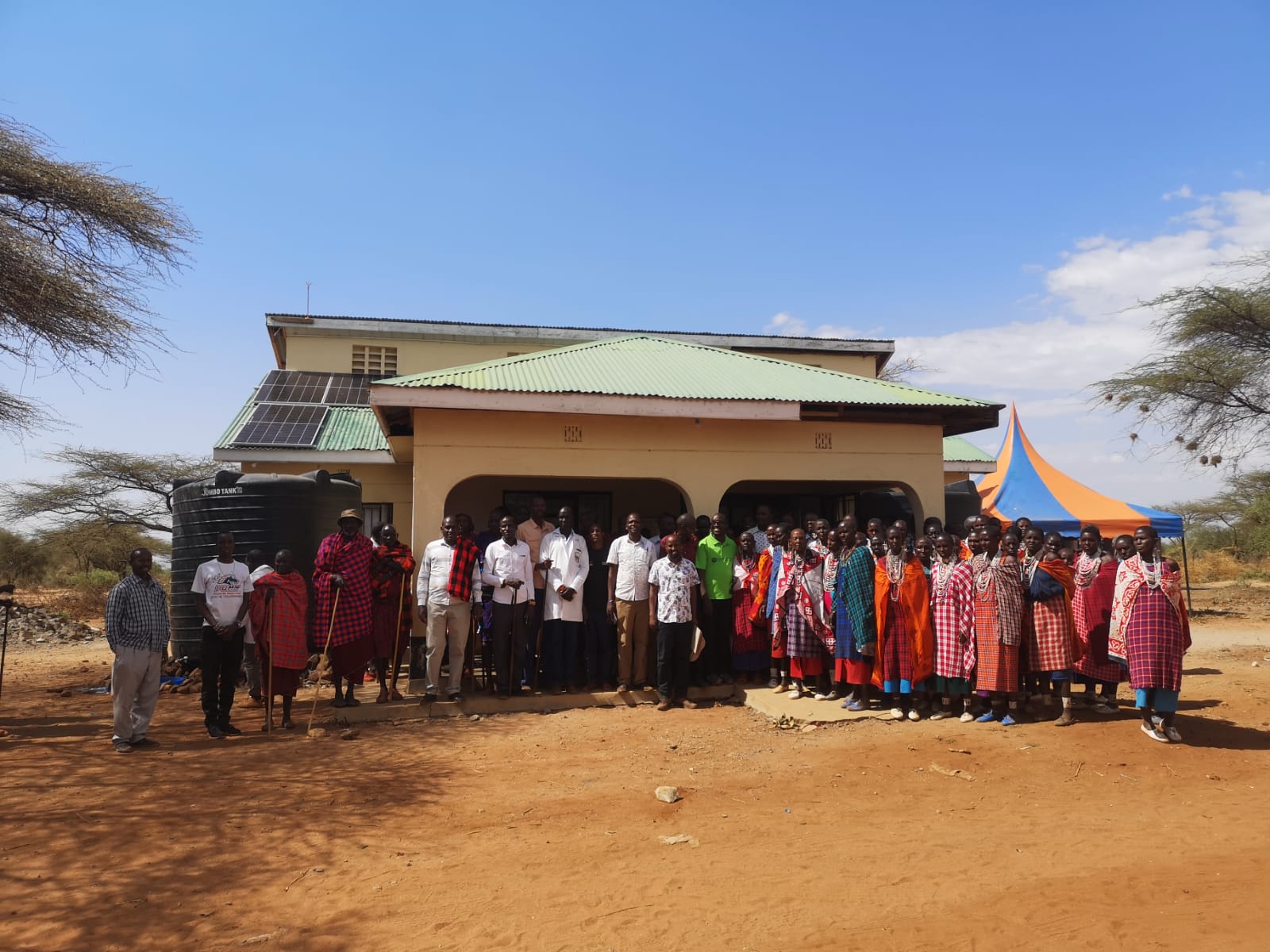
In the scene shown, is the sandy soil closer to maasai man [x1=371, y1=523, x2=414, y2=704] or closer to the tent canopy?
maasai man [x1=371, y1=523, x2=414, y2=704]

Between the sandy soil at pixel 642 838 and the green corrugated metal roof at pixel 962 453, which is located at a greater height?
the green corrugated metal roof at pixel 962 453

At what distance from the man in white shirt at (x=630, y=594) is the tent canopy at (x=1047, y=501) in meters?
8.54

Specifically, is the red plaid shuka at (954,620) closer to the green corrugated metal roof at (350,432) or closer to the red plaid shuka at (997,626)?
the red plaid shuka at (997,626)

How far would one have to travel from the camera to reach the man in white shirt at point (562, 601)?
8.21 metres

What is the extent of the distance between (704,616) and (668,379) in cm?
337

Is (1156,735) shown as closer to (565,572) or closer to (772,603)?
(772,603)

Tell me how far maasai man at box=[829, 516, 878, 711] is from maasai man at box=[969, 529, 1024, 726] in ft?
2.88

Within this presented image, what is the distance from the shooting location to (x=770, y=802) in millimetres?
5395

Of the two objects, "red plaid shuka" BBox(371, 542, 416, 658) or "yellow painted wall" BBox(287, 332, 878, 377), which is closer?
"red plaid shuka" BBox(371, 542, 416, 658)

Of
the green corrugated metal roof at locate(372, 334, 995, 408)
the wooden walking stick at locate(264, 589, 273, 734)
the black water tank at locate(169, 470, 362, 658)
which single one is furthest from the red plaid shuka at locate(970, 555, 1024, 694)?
the black water tank at locate(169, 470, 362, 658)

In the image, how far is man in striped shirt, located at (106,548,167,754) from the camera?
21.7ft

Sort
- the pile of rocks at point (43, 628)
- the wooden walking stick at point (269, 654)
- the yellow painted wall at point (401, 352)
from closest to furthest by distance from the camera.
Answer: the wooden walking stick at point (269, 654)
the pile of rocks at point (43, 628)
the yellow painted wall at point (401, 352)

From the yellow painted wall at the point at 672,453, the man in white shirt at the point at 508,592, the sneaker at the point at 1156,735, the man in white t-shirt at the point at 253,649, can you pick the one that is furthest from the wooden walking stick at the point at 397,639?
the sneaker at the point at 1156,735

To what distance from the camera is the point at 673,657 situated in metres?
8.34
